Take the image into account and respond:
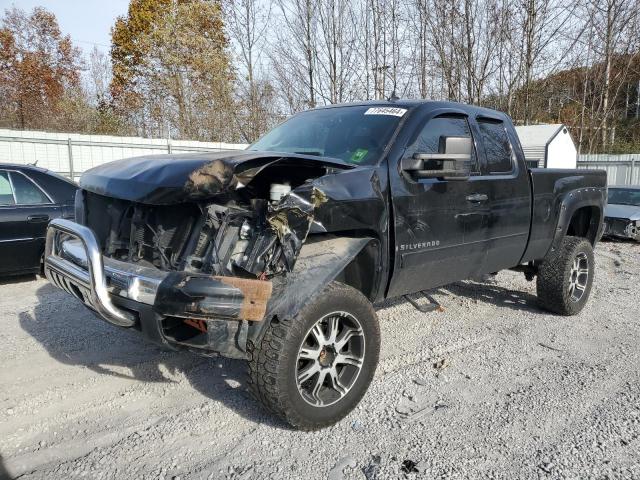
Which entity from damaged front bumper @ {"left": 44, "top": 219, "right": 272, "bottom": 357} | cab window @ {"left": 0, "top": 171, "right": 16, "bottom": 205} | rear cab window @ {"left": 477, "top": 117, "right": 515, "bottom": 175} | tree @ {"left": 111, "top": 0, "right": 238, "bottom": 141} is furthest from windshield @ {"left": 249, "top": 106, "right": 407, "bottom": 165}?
tree @ {"left": 111, "top": 0, "right": 238, "bottom": 141}

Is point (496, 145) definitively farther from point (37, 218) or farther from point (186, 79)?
point (186, 79)

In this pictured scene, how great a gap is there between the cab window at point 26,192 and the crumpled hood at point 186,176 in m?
3.90

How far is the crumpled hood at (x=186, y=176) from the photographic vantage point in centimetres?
251

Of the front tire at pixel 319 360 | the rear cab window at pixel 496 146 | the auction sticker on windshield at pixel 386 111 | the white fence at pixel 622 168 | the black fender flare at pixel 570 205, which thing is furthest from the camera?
the white fence at pixel 622 168

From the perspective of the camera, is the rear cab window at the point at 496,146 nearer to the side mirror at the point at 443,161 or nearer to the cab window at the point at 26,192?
the side mirror at the point at 443,161

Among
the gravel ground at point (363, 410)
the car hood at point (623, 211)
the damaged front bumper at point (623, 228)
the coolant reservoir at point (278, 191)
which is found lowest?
the gravel ground at point (363, 410)

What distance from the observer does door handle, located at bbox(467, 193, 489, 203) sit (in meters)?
3.88

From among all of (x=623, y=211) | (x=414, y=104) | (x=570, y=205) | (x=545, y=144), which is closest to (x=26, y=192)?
(x=414, y=104)

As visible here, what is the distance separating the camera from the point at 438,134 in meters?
3.82

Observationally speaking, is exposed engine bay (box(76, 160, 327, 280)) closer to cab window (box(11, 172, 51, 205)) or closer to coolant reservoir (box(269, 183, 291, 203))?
coolant reservoir (box(269, 183, 291, 203))

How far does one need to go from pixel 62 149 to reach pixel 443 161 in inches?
441

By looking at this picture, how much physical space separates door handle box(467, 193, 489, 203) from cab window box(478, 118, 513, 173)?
0.31 metres

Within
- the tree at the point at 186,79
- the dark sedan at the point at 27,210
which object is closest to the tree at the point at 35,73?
the tree at the point at 186,79

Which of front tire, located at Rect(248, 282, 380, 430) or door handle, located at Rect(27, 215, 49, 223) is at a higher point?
door handle, located at Rect(27, 215, 49, 223)
